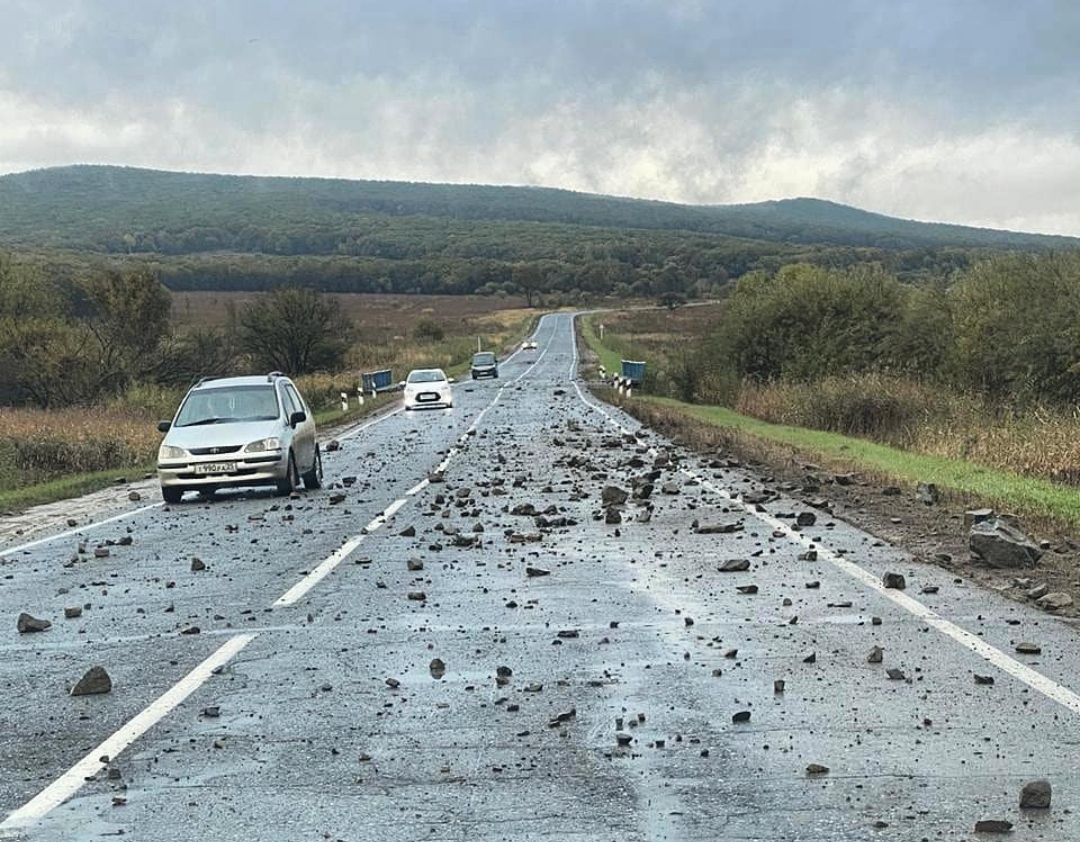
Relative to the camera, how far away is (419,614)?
9547mm

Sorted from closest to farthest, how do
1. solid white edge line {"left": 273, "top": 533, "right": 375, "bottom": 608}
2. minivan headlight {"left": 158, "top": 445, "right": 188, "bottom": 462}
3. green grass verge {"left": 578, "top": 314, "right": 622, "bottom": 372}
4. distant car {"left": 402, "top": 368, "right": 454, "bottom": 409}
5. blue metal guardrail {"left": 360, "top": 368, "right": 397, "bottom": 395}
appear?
solid white edge line {"left": 273, "top": 533, "right": 375, "bottom": 608}
minivan headlight {"left": 158, "top": 445, "right": 188, "bottom": 462}
distant car {"left": 402, "top": 368, "right": 454, "bottom": 409}
blue metal guardrail {"left": 360, "top": 368, "right": 397, "bottom": 395}
green grass verge {"left": 578, "top": 314, "right": 622, "bottom": 372}

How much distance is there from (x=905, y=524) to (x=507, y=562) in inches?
188

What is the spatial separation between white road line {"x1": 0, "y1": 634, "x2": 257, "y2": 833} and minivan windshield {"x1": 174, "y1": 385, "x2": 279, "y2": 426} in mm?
11755

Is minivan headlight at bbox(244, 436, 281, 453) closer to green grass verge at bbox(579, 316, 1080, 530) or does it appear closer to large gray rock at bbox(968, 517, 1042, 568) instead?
green grass verge at bbox(579, 316, 1080, 530)

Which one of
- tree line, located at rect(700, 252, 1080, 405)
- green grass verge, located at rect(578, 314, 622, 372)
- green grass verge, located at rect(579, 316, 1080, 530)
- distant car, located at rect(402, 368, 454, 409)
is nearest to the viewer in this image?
green grass verge, located at rect(579, 316, 1080, 530)

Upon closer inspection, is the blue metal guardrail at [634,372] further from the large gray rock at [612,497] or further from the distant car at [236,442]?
the large gray rock at [612,497]

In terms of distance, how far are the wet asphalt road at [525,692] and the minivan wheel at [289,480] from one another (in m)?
4.93

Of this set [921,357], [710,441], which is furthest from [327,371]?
[710,441]

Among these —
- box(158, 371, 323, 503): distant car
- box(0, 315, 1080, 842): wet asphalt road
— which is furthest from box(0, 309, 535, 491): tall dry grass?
box(0, 315, 1080, 842): wet asphalt road

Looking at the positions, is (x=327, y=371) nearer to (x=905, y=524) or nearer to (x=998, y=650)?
(x=905, y=524)

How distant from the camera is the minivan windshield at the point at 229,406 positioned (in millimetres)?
20031

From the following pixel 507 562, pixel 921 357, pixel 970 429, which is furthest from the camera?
pixel 921 357

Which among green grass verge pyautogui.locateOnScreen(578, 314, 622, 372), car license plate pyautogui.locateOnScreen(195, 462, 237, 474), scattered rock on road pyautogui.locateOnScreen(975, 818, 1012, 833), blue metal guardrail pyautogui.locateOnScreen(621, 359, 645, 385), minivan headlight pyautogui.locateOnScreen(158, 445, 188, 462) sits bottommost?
green grass verge pyautogui.locateOnScreen(578, 314, 622, 372)

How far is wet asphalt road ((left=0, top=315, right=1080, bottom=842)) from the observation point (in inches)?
204
